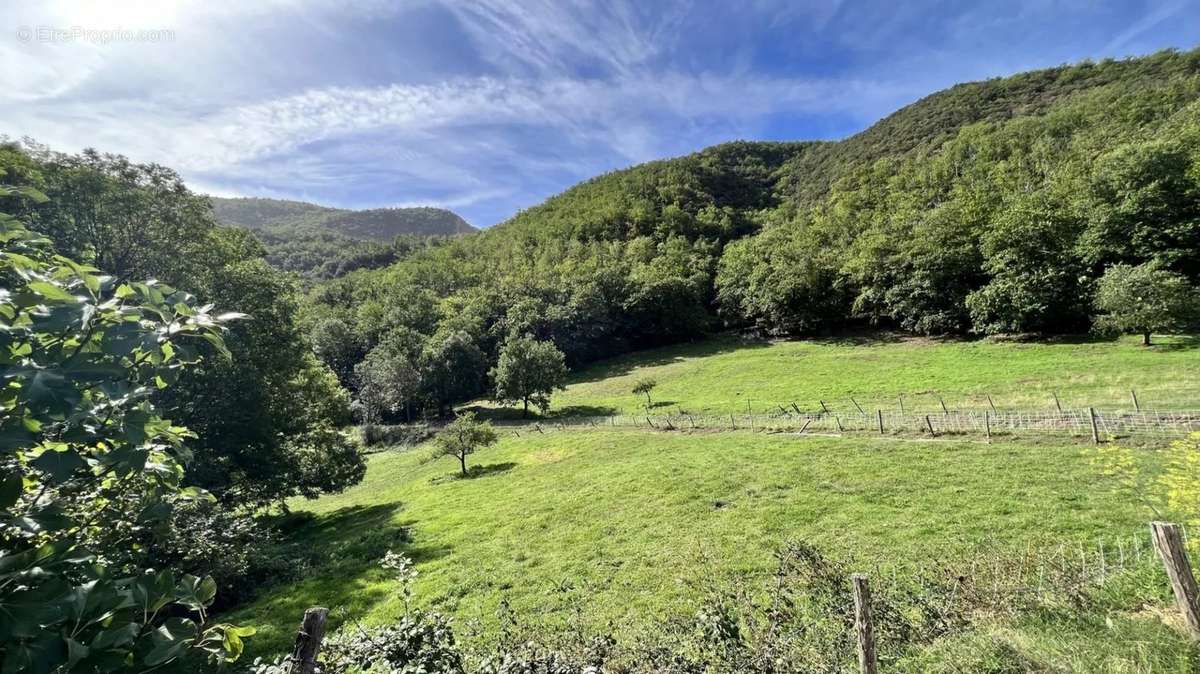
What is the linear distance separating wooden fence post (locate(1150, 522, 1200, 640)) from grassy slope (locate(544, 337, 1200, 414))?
67.3 feet

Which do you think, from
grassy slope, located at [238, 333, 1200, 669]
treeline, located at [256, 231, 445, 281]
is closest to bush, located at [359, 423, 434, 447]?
grassy slope, located at [238, 333, 1200, 669]

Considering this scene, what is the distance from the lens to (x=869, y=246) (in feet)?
179

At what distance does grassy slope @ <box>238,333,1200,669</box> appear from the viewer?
1129 centimetres

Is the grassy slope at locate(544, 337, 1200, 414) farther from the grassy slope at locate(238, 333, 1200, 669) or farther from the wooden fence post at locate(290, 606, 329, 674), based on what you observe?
the wooden fence post at locate(290, 606, 329, 674)

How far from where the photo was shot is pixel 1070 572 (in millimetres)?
6684

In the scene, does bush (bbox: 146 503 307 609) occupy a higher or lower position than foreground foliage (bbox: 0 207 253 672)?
lower

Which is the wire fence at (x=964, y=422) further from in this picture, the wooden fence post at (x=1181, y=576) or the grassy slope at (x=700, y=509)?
the wooden fence post at (x=1181, y=576)

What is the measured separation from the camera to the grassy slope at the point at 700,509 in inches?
444

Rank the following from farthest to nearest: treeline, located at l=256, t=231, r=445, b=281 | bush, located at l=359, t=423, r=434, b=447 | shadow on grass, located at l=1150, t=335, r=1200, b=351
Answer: treeline, located at l=256, t=231, r=445, b=281 < bush, located at l=359, t=423, r=434, b=447 < shadow on grass, located at l=1150, t=335, r=1200, b=351

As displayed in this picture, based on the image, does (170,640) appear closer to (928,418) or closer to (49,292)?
(49,292)

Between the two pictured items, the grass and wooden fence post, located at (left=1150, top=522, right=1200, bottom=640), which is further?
the grass

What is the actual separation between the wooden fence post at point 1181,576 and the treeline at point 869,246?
3826 centimetres

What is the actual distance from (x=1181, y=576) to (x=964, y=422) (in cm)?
1877

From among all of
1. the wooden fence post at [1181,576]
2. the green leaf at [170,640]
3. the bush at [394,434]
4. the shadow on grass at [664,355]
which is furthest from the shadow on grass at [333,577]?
the shadow on grass at [664,355]
